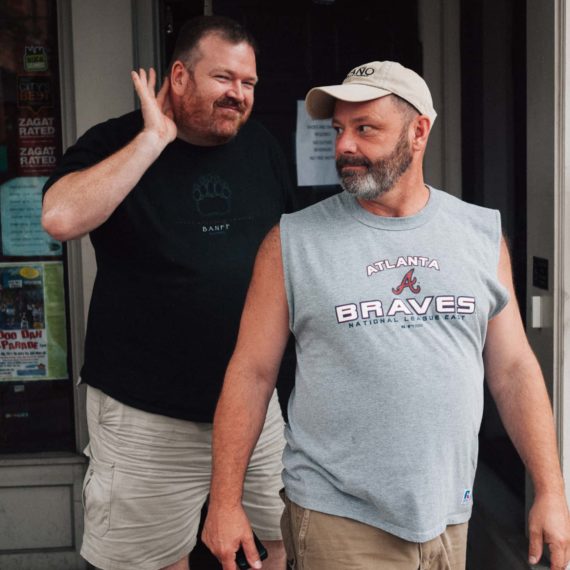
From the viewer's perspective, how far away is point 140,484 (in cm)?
289

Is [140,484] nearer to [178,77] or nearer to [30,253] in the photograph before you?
[178,77]

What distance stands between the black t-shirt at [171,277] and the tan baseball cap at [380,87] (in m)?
0.62

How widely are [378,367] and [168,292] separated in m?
0.88

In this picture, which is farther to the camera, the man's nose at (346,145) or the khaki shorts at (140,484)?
the khaki shorts at (140,484)

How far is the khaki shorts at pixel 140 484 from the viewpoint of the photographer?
2.87m

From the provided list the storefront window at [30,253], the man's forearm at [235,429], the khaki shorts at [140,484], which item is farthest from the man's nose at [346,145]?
the storefront window at [30,253]

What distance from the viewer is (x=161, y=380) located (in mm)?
2838

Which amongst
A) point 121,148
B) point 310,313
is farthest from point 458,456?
point 121,148

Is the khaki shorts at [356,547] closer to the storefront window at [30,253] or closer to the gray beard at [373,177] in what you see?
the gray beard at [373,177]

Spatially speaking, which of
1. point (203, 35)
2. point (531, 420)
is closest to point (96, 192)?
point (203, 35)

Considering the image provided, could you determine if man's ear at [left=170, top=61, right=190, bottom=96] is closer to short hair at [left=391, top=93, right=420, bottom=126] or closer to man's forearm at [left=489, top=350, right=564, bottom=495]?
short hair at [left=391, top=93, right=420, bottom=126]

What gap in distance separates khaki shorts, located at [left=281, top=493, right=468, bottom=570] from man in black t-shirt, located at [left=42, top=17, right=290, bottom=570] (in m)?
0.71

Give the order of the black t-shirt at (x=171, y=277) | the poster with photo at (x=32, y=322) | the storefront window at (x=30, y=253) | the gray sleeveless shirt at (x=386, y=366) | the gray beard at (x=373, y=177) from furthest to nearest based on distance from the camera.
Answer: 1. the poster with photo at (x=32, y=322)
2. the storefront window at (x=30, y=253)
3. the black t-shirt at (x=171, y=277)
4. the gray beard at (x=373, y=177)
5. the gray sleeveless shirt at (x=386, y=366)

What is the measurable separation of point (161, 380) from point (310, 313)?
78cm
